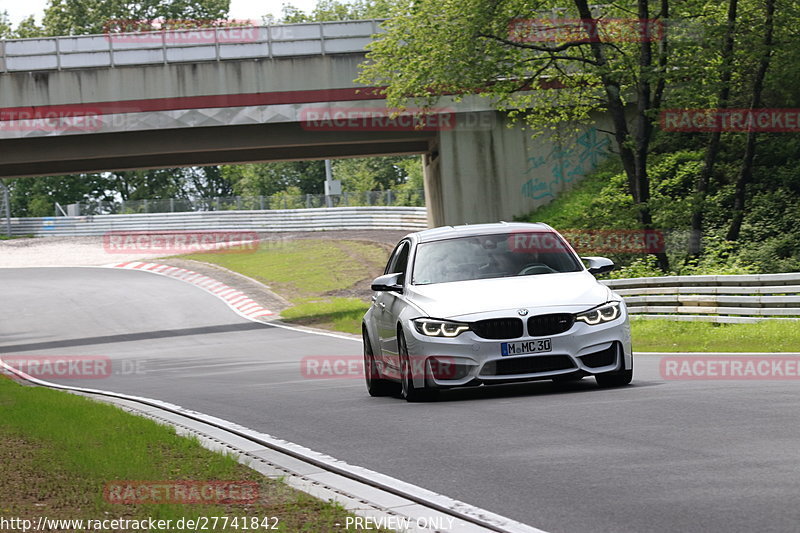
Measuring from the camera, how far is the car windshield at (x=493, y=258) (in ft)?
41.2

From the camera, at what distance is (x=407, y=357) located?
11859mm

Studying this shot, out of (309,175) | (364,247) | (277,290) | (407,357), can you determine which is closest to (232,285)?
(277,290)

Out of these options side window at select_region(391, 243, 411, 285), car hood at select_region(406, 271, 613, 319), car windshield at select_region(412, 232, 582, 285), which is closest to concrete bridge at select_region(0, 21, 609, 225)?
side window at select_region(391, 243, 411, 285)

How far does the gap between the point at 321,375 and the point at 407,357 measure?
20.8 ft

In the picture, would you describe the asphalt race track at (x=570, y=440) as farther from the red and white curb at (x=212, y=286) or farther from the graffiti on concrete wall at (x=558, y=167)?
the graffiti on concrete wall at (x=558, y=167)

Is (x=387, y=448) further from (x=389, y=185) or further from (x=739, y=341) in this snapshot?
(x=389, y=185)

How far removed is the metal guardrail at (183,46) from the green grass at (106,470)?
2703cm

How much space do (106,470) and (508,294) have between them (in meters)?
4.69

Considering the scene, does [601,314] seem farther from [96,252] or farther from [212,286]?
[96,252]

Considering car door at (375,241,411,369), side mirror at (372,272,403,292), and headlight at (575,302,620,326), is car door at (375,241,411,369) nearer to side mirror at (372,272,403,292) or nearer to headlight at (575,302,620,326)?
side mirror at (372,272,403,292)

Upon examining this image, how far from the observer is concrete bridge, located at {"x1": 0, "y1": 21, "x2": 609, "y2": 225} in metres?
38.4

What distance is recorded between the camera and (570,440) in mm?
8602

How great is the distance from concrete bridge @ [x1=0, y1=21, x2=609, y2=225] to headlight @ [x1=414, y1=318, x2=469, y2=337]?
26.1 meters

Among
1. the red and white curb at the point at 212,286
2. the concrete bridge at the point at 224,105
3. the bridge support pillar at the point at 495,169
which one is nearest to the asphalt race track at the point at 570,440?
the concrete bridge at the point at 224,105
